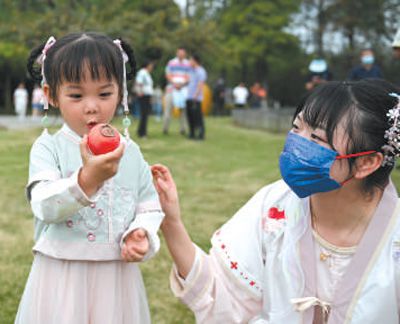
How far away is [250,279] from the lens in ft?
7.51

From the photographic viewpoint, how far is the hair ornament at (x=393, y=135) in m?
2.09

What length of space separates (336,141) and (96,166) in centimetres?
82

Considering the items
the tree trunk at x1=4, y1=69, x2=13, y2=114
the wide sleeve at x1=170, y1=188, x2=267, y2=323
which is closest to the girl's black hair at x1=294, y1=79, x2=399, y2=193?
the wide sleeve at x1=170, y1=188, x2=267, y2=323

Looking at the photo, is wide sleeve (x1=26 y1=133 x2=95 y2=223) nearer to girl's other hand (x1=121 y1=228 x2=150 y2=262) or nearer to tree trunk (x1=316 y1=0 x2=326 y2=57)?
girl's other hand (x1=121 y1=228 x2=150 y2=262)

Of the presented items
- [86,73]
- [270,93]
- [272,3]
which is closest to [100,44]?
[86,73]

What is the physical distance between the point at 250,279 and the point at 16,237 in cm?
298

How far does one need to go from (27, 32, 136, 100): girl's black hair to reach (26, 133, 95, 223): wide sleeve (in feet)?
0.69

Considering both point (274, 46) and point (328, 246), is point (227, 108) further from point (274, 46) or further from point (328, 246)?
point (328, 246)

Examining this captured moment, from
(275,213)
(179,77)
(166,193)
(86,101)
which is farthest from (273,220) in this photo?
(179,77)

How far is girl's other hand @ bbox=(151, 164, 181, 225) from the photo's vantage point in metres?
2.41

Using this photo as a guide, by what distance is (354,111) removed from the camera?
6.89ft

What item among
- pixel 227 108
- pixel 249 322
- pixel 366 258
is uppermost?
pixel 366 258

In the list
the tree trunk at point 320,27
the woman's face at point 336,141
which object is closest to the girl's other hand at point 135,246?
the woman's face at point 336,141

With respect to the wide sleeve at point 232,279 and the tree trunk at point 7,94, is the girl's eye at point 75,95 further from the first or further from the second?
the tree trunk at point 7,94
